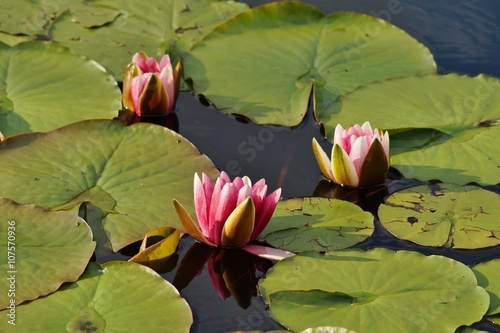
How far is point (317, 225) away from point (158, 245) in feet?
2.15

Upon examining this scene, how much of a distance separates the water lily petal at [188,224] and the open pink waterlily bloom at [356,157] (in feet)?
2.29

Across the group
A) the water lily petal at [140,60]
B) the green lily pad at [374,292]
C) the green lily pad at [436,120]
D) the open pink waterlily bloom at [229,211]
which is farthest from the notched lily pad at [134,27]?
the green lily pad at [374,292]

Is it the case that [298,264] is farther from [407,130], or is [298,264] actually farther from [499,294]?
[407,130]

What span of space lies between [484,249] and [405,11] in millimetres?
2132

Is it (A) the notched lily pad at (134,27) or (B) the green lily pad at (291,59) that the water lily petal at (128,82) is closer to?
(A) the notched lily pad at (134,27)

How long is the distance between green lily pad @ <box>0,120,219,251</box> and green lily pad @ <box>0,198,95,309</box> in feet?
0.37

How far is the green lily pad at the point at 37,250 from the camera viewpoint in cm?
261

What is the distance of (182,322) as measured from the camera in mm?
2508

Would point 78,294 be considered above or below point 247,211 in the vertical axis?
below

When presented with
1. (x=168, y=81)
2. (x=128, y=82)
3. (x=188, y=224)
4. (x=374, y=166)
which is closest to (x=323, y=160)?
(x=374, y=166)

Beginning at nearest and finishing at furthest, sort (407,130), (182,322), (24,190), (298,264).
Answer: (182,322)
(298,264)
(24,190)
(407,130)

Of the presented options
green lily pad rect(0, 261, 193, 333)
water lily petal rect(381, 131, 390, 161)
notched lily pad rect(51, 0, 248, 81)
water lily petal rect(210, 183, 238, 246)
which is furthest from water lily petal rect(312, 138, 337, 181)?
notched lily pad rect(51, 0, 248, 81)

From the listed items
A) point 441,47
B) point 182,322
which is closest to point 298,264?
point 182,322

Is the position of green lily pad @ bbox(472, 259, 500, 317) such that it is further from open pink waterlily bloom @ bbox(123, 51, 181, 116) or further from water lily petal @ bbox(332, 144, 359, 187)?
open pink waterlily bloom @ bbox(123, 51, 181, 116)
